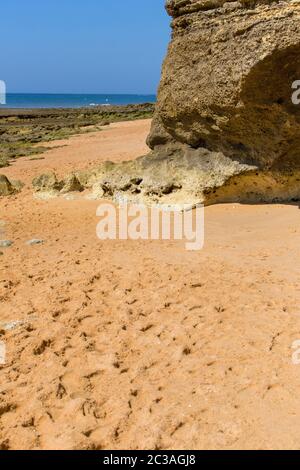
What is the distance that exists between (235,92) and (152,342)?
4.73m

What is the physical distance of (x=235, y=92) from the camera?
24.9 ft

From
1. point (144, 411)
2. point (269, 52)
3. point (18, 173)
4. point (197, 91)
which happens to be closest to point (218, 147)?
point (197, 91)

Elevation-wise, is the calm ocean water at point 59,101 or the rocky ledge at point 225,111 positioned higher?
the calm ocean water at point 59,101

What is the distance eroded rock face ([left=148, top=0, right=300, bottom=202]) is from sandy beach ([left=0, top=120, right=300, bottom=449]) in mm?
1335

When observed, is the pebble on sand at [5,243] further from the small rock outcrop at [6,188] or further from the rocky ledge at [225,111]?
the small rock outcrop at [6,188]

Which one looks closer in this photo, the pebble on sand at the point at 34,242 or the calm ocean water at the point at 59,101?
the pebble on sand at the point at 34,242

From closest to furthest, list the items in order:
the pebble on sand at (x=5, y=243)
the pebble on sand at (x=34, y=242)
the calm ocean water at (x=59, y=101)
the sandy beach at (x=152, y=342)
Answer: the sandy beach at (x=152, y=342), the pebble on sand at (x=5, y=243), the pebble on sand at (x=34, y=242), the calm ocean water at (x=59, y=101)

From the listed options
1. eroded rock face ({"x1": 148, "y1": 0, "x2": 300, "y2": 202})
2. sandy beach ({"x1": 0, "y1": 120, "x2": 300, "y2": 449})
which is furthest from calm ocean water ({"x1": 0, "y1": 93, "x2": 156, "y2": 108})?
sandy beach ({"x1": 0, "y1": 120, "x2": 300, "y2": 449})

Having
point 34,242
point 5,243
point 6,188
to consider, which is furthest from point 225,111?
point 6,188

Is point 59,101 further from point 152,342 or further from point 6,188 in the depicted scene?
point 152,342

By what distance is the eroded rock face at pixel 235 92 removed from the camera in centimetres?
725

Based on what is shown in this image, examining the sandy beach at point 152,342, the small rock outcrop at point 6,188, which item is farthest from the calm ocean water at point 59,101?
the sandy beach at point 152,342

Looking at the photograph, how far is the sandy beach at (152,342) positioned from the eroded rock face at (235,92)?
134 cm

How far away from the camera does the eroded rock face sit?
7254 mm
